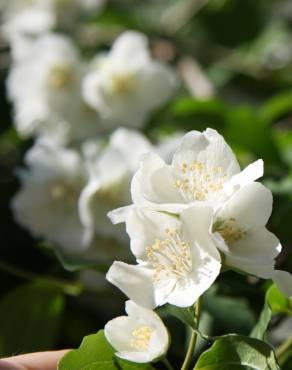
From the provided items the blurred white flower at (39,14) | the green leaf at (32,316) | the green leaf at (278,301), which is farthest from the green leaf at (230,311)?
the blurred white flower at (39,14)

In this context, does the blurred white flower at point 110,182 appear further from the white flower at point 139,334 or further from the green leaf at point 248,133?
the white flower at point 139,334

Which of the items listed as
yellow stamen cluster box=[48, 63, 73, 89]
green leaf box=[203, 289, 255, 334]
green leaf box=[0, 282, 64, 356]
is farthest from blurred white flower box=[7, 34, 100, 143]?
green leaf box=[203, 289, 255, 334]

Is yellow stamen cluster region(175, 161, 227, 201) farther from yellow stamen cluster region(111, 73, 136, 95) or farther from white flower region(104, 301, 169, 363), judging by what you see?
yellow stamen cluster region(111, 73, 136, 95)

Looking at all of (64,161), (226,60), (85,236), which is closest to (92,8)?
(226,60)

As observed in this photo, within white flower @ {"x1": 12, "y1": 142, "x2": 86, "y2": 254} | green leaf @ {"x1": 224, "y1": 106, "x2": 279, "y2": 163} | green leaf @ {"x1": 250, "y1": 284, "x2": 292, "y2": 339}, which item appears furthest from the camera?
green leaf @ {"x1": 224, "y1": 106, "x2": 279, "y2": 163}

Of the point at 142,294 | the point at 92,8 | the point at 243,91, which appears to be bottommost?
the point at 243,91

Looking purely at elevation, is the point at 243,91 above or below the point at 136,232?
below

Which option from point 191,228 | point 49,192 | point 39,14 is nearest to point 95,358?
point 191,228

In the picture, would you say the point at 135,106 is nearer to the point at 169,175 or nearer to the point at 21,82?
the point at 21,82
